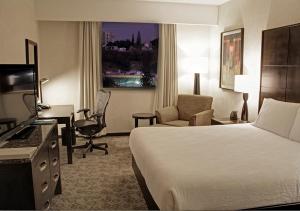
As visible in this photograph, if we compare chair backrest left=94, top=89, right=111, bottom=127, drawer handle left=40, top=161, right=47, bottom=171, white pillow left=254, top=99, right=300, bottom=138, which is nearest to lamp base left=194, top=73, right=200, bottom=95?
chair backrest left=94, top=89, right=111, bottom=127

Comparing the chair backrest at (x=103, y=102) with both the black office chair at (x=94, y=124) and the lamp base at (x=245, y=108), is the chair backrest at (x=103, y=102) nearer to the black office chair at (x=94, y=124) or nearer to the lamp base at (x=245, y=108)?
the black office chair at (x=94, y=124)

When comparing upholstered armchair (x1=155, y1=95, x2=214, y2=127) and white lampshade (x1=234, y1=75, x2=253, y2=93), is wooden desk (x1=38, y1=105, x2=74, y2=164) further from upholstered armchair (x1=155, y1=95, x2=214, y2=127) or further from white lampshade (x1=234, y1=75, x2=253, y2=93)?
white lampshade (x1=234, y1=75, x2=253, y2=93)

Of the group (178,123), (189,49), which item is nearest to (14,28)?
(178,123)

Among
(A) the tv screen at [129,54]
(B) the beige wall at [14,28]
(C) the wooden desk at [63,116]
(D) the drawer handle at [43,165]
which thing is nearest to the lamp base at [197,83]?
(A) the tv screen at [129,54]

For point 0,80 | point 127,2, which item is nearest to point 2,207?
point 0,80

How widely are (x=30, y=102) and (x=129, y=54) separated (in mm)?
3142

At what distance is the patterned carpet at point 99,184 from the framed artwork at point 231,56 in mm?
2302

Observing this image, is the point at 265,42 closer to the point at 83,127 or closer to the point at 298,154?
the point at 298,154

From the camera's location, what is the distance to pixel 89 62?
5.61 meters

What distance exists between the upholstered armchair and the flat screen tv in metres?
2.61

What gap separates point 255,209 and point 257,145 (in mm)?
891

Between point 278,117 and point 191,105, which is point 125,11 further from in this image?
point 278,117

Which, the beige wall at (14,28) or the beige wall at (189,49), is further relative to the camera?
the beige wall at (189,49)

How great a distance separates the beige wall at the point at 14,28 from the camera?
3283 millimetres
